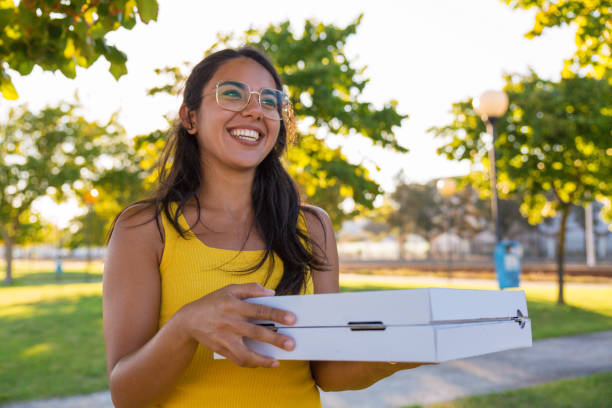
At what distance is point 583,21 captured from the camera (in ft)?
18.7

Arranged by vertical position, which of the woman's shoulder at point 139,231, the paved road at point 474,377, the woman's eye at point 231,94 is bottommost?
the paved road at point 474,377

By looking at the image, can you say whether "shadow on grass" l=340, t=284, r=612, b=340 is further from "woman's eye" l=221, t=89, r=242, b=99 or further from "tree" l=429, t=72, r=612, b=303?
"woman's eye" l=221, t=89, r=242, b=99

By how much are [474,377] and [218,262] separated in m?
5.42

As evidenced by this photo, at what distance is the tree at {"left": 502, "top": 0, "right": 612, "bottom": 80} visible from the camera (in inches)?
218

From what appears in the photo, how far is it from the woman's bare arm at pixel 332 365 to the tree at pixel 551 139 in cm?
1079

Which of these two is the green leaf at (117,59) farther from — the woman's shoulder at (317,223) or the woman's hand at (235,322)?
the woman's hand at (235,322)

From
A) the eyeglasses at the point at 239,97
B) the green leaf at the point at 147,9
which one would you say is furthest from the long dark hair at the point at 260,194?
the green leaf at the point at 147,9

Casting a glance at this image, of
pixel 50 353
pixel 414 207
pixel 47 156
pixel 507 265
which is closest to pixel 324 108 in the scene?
pixel 507 265

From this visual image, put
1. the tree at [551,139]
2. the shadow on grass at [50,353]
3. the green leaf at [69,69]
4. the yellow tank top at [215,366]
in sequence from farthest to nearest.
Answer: the tree at [551,139], the shadow on grass at [50,353], the green leaf at [69,69], the yellow tank top at [215,366]

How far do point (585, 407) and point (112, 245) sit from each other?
4.75 metres

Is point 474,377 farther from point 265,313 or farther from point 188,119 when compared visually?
point 265,313

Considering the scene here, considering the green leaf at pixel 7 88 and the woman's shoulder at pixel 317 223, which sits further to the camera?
the green leaf at pixel 7 88

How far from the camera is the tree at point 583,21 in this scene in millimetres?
5531

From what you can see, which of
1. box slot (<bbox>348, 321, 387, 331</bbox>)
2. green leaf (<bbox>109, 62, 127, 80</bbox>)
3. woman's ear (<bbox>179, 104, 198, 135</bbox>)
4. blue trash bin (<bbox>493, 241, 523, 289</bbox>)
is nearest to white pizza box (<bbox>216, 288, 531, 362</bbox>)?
box slot (<bbox>348, 321, 387, 331</bbox>)
